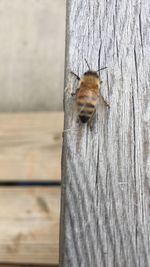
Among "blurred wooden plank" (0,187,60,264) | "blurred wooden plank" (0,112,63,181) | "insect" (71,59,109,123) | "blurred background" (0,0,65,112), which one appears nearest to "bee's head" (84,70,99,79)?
"insect" (71,59,109,123)

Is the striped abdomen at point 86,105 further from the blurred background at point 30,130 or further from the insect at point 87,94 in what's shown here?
the blurred background at point 30,130

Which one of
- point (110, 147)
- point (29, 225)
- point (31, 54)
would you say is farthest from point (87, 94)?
point (31, 54)

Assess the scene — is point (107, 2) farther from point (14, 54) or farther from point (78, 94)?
point (14, 54)

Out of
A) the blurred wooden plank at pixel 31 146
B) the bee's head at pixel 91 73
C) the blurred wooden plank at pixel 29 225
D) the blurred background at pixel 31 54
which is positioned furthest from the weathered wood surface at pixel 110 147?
the blurred background at pixel 31 54

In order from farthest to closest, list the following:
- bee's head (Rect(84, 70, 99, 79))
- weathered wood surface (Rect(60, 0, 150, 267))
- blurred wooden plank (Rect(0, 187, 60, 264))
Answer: blurred wooden plank (Rect(0, 187, 60, 264)) < bee's head (Rect(84, 70, 99, 79)) < weathered wood surface (Rect(60, 0, 150, 267))

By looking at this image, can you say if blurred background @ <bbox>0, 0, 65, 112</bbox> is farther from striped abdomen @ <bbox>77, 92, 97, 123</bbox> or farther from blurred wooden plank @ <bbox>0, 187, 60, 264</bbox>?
striped abdomen @ <bbox>77, 92, 97, 123</bbox>

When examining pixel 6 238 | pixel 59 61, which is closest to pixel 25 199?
pixel 6 238

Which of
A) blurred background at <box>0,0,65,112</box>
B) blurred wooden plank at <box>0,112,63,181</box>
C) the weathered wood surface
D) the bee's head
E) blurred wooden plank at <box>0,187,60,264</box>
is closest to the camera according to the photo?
the weathered wood surface
